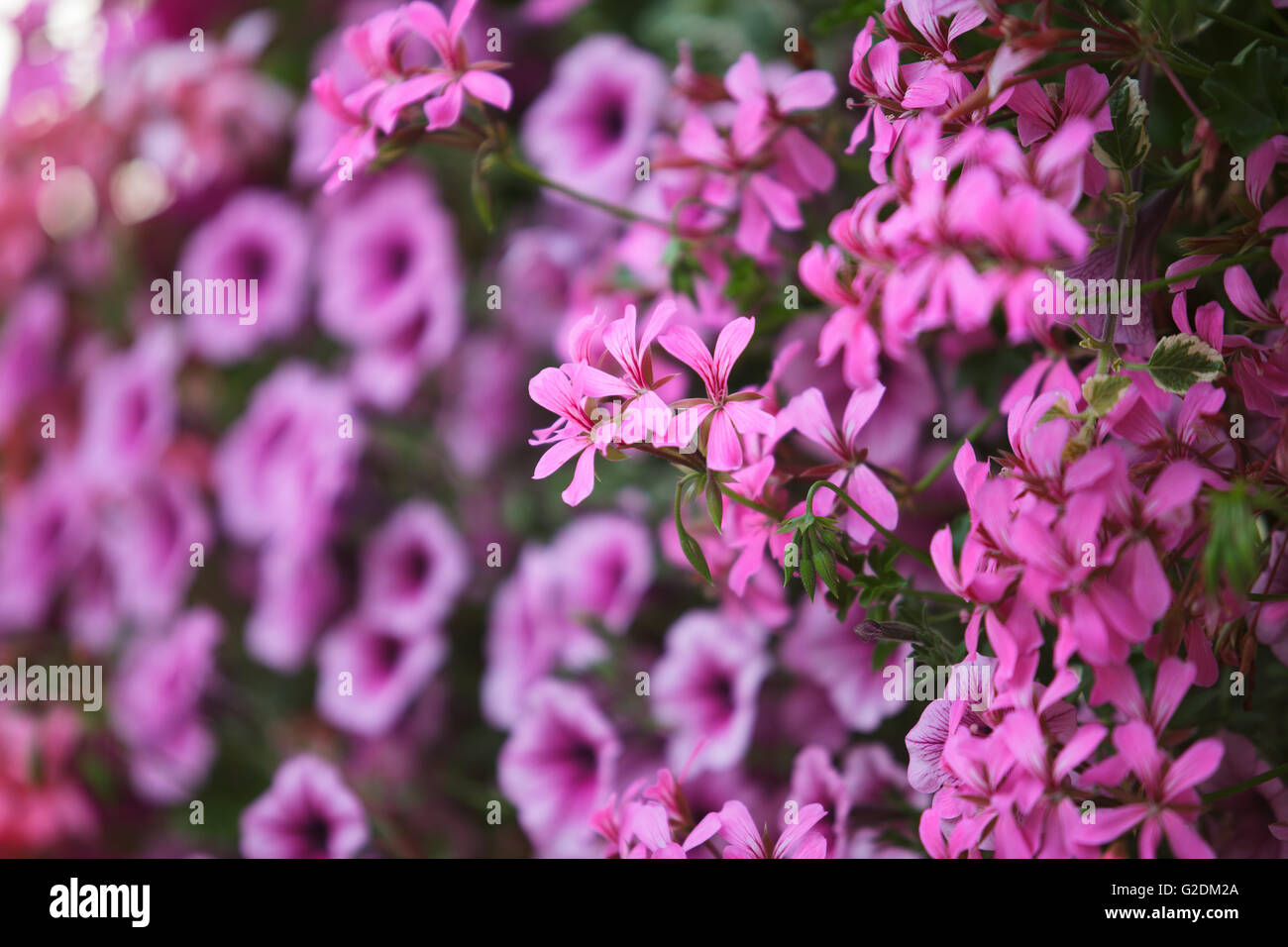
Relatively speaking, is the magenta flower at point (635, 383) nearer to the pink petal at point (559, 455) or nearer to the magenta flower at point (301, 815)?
the pink petal at point (559, 455)

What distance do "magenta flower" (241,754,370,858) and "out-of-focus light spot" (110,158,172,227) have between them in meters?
0.62

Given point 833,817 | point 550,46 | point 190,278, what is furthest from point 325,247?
point 833,817

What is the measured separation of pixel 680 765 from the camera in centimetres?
57

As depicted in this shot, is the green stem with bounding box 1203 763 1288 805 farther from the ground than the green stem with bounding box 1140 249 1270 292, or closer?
closer

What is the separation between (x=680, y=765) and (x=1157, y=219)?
383 mm

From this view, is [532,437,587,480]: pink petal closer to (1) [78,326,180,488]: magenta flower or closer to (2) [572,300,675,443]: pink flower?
(2) [572,300,675,443]: pink flower

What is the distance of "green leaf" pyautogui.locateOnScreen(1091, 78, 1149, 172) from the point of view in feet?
1.23

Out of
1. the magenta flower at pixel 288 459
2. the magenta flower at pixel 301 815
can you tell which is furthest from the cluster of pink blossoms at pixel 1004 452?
the magenta flower at pixel 288 459

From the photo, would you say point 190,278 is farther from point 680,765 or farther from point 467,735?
point 680,765

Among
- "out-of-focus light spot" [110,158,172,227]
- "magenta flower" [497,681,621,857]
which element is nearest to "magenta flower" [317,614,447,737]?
"magenta flower" [497,681,621,857]

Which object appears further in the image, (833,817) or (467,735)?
(467,735)

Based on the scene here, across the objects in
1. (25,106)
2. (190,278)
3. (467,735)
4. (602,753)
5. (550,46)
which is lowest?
(467,735)

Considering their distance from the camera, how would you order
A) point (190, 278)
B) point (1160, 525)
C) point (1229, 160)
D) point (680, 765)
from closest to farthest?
point (1160, 525) → point (1229, 160) → point (680, 765) → point (190, 278)

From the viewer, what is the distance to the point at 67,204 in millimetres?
1007
